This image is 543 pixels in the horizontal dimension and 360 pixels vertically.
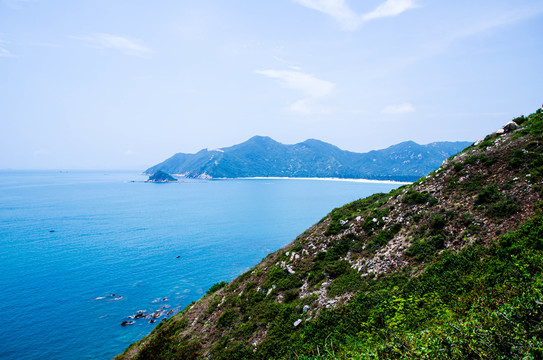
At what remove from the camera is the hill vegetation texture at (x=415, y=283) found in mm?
8547

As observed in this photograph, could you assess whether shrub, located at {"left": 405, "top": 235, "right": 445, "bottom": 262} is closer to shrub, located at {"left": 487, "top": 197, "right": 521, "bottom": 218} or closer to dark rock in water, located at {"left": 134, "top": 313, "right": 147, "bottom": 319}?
shrub, located at {"left": 487, "top": 197, "right": 521, "bottom": 218}

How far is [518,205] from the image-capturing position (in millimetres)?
17000

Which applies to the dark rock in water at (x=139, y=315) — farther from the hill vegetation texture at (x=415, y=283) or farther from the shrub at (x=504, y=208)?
the shrub at (x=504, y=208)

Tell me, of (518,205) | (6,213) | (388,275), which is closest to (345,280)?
(388,275)

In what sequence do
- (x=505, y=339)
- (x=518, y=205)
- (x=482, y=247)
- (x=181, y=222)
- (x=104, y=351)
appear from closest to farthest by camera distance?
(x=505, y=339), (x=482, y=247), (x=518, y=205), (x=104, y=351), (x=181, y=222)

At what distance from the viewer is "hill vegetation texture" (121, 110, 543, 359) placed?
28.0 feet

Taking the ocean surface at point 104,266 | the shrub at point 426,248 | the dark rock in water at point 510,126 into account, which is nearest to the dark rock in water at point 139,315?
the ocean surface at point 104,266

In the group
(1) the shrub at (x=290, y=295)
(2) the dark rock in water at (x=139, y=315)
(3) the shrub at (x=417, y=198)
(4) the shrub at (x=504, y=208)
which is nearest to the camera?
Result: (4) the shrub at (x=504, y=208)

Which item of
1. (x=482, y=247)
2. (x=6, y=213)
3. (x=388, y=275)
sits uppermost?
(x=482, y=247)

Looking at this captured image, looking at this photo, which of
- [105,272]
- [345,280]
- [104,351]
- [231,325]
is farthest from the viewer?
[105,272]

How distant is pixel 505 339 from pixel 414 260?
12239 mm

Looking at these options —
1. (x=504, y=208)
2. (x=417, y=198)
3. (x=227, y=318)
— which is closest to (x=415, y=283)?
(x=504, y=208)

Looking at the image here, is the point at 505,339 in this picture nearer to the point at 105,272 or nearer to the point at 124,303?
the point at 124,303

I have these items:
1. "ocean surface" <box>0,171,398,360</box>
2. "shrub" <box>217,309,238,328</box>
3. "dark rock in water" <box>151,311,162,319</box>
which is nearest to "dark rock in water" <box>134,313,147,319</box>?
"ocean surface" <box>0,171,398,360</box>
